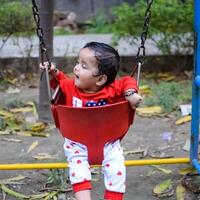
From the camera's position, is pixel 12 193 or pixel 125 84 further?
pixel 12 193

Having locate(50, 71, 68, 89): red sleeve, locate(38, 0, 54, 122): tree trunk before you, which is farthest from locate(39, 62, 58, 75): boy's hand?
locate(38, 0, 54, 122): tree trunk

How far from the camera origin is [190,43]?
5.91 meters

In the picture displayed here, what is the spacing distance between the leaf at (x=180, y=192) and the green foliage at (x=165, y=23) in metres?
2.53

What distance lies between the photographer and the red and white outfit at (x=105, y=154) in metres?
2.91

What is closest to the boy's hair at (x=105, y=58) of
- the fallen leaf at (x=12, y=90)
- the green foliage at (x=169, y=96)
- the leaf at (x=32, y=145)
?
the leaf at (x=32, y=145)

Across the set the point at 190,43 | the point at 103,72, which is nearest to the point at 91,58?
A: the point at 103,72

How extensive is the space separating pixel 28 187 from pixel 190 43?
290cm

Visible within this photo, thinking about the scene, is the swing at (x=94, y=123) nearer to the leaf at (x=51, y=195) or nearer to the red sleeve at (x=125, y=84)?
the red sleeve at (x=125, y=84)

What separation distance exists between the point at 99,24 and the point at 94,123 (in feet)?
18.3

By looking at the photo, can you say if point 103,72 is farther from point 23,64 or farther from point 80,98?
point 23,64

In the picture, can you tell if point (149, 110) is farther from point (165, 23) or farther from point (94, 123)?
point (94, 123)

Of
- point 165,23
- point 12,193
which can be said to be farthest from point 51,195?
point 165,23

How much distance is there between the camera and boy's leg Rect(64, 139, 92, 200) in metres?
2.90

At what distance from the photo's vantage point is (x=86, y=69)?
2848mm
